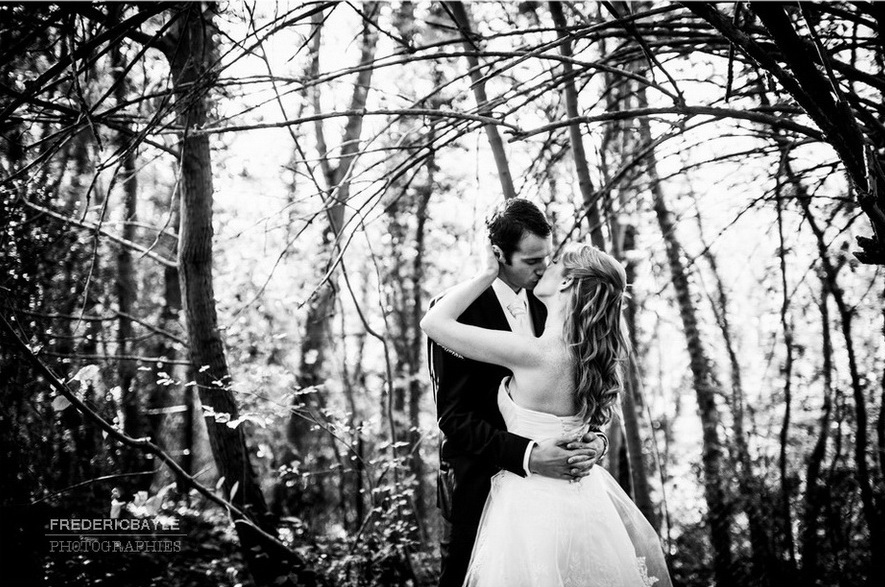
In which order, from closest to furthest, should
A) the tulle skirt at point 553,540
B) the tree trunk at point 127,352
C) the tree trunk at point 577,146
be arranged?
the tulle skirt at point 553,540 → the tree trunk at point 577,146 → the tree trunk at point 127,352

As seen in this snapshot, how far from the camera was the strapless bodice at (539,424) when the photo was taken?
2107 mm

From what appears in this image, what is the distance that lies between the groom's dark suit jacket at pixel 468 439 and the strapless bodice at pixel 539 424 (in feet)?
0.17

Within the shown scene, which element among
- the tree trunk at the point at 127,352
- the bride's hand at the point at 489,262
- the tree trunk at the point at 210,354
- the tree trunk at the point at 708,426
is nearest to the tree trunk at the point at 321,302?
the tree trunk at the point at 127,352

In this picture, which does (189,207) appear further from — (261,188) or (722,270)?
(722,270)

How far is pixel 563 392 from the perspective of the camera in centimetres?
212

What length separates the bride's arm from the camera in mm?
2070

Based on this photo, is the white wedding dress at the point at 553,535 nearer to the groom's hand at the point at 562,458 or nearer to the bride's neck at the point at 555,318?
the groom's hand at the point at 562,458

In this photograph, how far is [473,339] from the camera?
6.81 feet

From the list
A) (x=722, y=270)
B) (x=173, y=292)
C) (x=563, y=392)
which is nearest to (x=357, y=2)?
(x=563, y=392)

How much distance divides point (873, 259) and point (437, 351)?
4.76 feet

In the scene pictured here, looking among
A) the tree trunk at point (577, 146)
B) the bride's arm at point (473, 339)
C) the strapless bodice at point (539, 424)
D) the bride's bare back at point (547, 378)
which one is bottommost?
the strapless bodice at point (539, 424)

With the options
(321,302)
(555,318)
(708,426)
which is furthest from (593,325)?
(321,302)

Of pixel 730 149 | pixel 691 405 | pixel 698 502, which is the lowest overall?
pixel 698 502

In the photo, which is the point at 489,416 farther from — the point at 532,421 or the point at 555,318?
the point at 555,318
